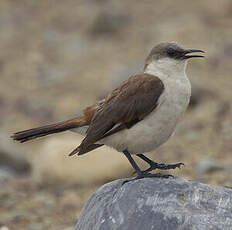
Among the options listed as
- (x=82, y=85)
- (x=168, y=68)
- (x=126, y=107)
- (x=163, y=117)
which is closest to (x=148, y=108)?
(x=163, y=117)

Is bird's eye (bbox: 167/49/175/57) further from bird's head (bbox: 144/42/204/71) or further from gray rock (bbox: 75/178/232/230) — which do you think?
gray rock (bbox: 75/178/232/230)

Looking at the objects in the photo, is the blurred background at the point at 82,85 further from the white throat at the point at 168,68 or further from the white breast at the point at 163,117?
the white throat at the point at 168,68

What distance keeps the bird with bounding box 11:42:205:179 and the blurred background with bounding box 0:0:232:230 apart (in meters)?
2.57

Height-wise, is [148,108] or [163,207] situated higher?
[148,108]

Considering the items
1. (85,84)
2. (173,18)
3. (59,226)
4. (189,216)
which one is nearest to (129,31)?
(173,18)

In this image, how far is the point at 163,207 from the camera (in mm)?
5910

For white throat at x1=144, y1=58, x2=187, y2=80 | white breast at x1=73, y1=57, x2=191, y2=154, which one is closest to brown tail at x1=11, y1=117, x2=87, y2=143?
white breast at x1=73, y1=57, x2=191, y2=154

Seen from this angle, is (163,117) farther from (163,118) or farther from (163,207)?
(163,207)

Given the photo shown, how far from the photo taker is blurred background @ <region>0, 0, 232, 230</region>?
1008 centimetres

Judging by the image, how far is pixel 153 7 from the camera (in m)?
18.8

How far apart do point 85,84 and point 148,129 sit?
8638 mm

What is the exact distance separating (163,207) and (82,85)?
9.17 m

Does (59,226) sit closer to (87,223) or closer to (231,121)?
(87,223)

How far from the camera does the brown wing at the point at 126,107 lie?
6.43 m
